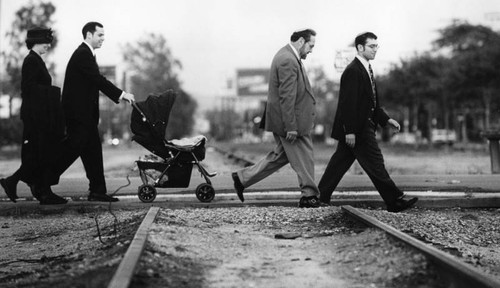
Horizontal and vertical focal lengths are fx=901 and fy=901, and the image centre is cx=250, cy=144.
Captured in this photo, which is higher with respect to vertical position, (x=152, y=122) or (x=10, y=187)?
(x=152, y=122)

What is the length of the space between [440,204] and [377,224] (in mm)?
3297

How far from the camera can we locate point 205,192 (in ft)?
33.4

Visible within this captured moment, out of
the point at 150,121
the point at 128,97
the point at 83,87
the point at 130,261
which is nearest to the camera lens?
the point at 130,261

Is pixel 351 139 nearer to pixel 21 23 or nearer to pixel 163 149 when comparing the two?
pixel 163 149

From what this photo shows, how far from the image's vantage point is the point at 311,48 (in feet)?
31.6

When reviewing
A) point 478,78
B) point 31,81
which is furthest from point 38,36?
point 478,78

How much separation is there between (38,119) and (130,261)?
517 centimetres

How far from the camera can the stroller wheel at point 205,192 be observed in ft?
33.3

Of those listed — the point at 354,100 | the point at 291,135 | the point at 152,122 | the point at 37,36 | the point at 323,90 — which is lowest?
the point at 291,135

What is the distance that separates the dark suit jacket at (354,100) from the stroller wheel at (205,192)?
1.68 m

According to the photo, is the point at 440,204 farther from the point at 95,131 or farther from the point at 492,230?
the point at 95,131

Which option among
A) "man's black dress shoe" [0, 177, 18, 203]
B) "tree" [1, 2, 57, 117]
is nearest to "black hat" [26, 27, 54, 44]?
"man's black dress shoe" [0, 177, 18, 203]

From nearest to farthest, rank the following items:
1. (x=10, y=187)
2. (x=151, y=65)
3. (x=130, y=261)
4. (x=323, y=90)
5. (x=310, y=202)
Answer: (x=130, y=261) < (x=310, y=202) < (x=10, y=187) < (x=151, y=65) < (x=323, y=90)

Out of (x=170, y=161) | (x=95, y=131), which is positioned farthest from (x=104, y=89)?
(x=170, y=161)
